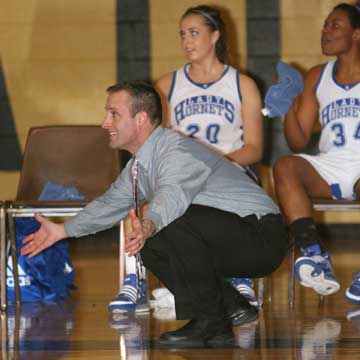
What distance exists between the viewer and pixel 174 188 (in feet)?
10.1

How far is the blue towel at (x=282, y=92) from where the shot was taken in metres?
4.31

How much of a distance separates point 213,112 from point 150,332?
138 cm

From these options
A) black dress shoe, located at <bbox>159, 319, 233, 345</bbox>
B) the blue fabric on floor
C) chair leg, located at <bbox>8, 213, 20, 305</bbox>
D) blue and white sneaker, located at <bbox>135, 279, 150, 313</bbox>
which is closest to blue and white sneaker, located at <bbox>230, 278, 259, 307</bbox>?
blue and white sneaker, located at <bbox>135, 279, 150, 313</bbox>

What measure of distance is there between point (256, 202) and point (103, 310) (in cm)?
99

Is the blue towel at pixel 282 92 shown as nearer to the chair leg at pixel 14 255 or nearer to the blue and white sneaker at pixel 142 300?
the blue and white sneaker at pixel 142 300

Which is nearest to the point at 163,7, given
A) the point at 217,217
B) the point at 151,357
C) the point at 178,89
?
the point at 178,89

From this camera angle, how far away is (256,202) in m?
3.35

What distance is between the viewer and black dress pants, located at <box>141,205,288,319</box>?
3.11 metres

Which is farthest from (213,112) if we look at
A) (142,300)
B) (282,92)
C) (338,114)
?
(142,300)

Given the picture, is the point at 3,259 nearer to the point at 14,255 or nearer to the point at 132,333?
the point at 14,255

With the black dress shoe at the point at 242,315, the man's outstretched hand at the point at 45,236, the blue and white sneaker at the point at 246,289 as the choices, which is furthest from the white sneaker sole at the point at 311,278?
the man's outstretched hand at the point at 45,236

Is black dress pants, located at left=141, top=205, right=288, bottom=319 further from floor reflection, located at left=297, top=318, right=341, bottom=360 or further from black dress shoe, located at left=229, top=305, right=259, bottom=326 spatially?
floor reflection, located at left=297, top=318, right=341, bottom=360

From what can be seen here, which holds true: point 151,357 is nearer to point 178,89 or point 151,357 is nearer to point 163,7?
point 178,89

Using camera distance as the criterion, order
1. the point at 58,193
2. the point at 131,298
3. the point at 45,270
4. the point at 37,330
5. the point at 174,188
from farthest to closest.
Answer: the point at 58,193 < the point at 45,270 < the point at 131,298 < the point at 37,330 < the point at 174,188
